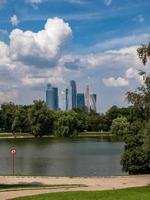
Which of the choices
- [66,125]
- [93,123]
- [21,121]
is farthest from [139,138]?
[93,123]

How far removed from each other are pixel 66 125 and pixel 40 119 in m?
8.42

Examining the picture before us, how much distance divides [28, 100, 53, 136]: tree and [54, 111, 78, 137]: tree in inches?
117

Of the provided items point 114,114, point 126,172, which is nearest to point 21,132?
point 114,114

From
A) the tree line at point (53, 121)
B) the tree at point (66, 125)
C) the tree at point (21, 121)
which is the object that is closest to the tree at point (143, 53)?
the tree line at point (53, 121)

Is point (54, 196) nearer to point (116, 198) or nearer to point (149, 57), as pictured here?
point (116, 198)

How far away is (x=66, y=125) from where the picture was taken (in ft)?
439

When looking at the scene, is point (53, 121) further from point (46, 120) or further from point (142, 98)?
point (142, 98)

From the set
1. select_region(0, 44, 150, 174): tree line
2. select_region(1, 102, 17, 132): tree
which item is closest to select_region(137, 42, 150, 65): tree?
select_region(0, 44, 150, 174): tree line

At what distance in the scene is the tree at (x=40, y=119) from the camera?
138125 mm

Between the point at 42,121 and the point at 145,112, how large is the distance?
10625cm

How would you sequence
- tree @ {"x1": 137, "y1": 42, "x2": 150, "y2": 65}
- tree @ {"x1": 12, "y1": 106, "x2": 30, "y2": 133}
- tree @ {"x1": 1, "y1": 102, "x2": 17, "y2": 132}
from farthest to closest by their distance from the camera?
tree @ {"x1": 1, "y1": 102, "x2": 17, "y2": 132}, tree @ {"x1": 12, "y1": 106, "x2": 30, "y2": 133}, tree @ {"x1": 137, "y1": 42, "x2": 150, "y2": 65}

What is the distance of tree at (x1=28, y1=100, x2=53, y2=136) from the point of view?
453ft

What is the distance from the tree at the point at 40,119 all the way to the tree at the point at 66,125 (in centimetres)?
297

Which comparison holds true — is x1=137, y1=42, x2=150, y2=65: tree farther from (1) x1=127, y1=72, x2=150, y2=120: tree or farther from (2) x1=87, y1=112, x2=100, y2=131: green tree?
(2) x1=87, y1=112, x2=100, y2=131: green tree
